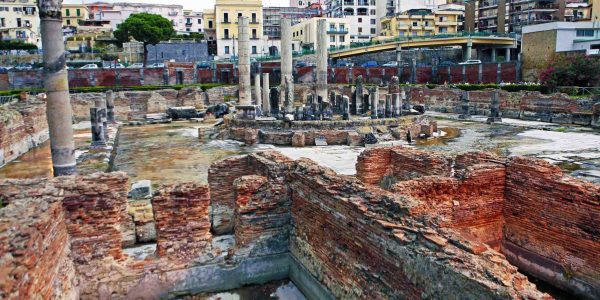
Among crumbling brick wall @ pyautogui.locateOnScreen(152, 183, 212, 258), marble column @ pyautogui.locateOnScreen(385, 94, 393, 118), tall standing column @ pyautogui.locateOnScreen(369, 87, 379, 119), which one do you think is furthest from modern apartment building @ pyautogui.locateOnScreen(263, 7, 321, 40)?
crumbling brick wall @ pyautogui.locateOnScreen(152, 183, 212, 258)

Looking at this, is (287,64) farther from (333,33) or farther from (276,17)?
(276,17)

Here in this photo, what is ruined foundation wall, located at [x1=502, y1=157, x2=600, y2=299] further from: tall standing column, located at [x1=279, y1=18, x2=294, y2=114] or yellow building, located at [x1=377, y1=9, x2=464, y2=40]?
yellow building, located at [x1=377, y1=9, x2=464, y2=40]

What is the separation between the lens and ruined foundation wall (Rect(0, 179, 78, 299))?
5.20 metres

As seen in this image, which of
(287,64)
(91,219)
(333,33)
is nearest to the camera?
(91,219)

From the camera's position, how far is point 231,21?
70.8 m

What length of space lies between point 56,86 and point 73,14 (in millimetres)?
91027

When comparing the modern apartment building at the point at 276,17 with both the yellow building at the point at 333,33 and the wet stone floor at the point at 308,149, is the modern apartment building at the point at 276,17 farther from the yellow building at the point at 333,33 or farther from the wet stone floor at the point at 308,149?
the wet stone floor at the point at 308,149

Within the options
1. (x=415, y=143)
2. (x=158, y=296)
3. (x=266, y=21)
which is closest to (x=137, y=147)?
(x=415, y=143)

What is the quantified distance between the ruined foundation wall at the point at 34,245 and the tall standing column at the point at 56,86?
222cm

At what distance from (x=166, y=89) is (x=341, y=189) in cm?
3837

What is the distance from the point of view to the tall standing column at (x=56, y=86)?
9680 millimetres

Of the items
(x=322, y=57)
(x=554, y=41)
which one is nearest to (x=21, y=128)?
(x=322, y=57)

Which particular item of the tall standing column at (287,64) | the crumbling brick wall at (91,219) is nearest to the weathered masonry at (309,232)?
the crumbling brick wall at (91,219)

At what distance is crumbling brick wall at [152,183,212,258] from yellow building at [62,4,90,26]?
9224cm
